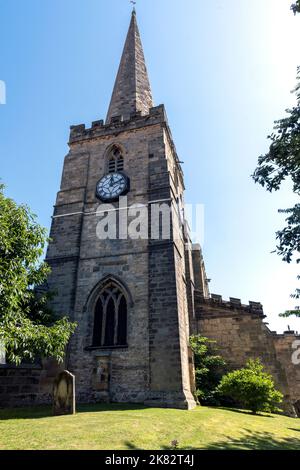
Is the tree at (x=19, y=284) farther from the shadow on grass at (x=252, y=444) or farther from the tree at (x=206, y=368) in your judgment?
the tree at (x=206, y=368)

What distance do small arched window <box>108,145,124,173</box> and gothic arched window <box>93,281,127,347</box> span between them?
7.04 meters

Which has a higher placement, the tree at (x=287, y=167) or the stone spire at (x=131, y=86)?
the stone spire at (x=131, y=86)

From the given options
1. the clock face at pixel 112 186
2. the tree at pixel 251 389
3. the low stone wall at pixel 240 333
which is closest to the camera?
the tree at pixel 251 389

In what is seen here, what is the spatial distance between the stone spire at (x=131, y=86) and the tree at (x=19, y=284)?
491 inches

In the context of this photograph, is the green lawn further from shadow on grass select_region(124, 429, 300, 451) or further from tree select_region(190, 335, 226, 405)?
tree select_region(190, 335, 226, 405)

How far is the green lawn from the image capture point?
610cm

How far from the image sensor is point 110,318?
14.4 m

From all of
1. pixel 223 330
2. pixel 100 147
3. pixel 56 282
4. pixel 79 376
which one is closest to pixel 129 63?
pixel 100 147

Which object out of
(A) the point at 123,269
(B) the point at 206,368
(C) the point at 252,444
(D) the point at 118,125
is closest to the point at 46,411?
(A) the point at 123,269

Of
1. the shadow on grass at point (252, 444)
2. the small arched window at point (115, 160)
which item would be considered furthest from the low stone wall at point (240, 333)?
the small arched window at point (115, 160)

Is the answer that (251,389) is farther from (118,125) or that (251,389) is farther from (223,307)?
(118,125)

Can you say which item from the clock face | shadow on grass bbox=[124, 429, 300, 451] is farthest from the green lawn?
the clock face

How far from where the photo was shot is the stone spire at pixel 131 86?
74.6ft

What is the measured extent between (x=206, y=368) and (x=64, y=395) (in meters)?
7.82
